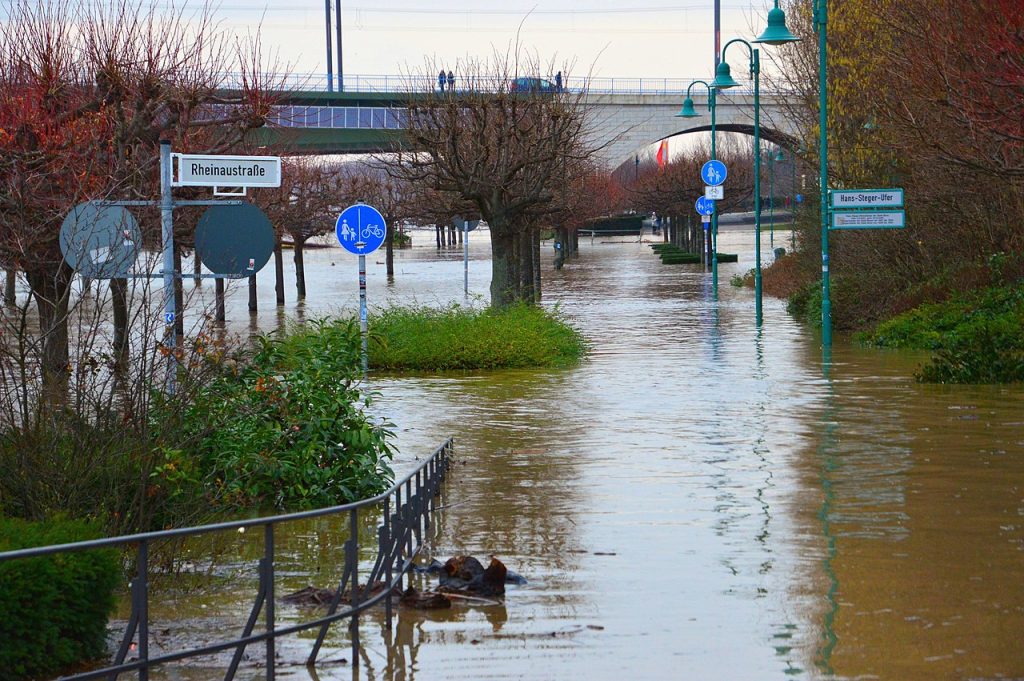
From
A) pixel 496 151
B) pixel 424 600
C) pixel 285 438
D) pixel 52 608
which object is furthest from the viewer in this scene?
pixel 496 151

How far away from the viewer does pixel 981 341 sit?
18.2 meters

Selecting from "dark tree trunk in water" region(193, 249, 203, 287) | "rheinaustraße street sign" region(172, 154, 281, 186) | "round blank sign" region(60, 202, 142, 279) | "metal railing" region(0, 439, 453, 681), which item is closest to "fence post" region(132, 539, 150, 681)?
"metal railing" region(0, 439, 453, 681)

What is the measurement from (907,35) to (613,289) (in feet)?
83.8

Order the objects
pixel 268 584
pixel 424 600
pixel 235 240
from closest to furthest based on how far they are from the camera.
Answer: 1. pixel 268 584
2. pixel 424 600
3. pixel 235 240

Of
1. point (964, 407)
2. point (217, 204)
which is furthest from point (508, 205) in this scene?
point (217, 204)

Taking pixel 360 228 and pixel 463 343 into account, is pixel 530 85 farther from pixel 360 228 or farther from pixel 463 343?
pixel 360 228

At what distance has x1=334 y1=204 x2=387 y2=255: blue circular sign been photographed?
18.3 metres

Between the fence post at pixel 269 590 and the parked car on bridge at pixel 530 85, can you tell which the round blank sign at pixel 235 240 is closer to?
the fence post at pixel 269 590

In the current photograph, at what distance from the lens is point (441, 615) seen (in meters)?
7.37

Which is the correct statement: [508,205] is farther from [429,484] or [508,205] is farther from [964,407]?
[429,484]

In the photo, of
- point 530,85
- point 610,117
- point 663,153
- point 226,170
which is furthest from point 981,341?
point 663,153

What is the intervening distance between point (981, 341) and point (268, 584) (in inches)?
548

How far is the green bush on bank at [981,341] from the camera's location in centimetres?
1800

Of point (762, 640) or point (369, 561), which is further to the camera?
point (369, 561)
